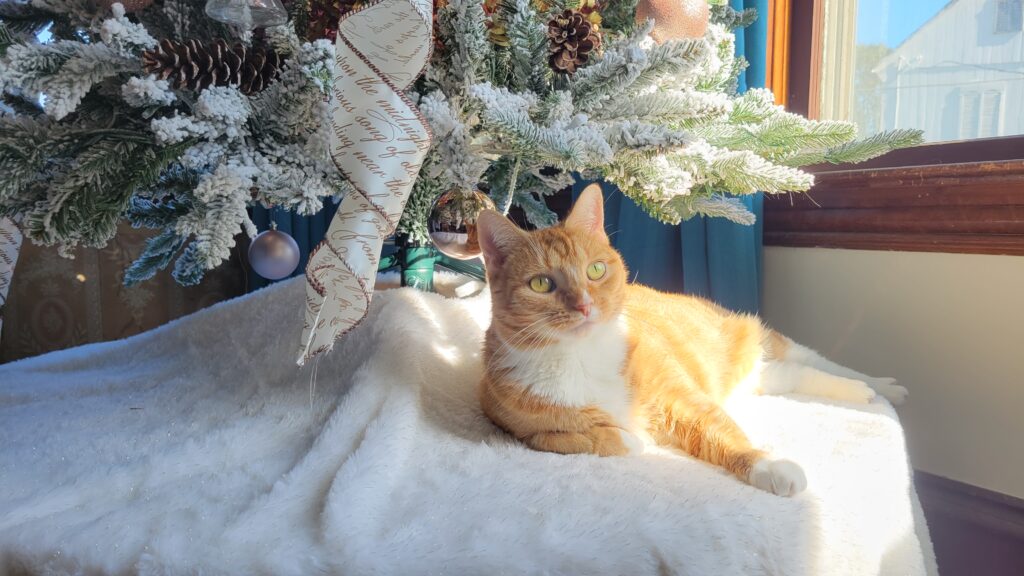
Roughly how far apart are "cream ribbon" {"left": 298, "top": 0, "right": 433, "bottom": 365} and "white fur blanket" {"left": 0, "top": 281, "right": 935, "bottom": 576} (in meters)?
0.14

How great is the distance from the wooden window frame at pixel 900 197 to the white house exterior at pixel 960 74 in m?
0.05

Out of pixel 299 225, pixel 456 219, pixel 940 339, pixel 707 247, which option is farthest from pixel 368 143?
pixel 299 225

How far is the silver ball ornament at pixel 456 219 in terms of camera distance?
0.87 meters

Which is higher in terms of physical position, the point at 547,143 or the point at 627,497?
the point at 547,143

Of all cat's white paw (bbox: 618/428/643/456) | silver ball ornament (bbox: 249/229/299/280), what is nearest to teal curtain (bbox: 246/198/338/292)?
silver ball ornament (bbox: 249/229/299/280)

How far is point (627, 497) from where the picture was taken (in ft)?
1.91

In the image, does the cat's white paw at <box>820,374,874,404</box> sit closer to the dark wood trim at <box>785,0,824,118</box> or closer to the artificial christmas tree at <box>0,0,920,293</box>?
the artificial christmas tree at <box>0,0,920,293</box>

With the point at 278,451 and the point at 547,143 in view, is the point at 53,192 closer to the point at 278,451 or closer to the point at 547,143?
the point at 278,451

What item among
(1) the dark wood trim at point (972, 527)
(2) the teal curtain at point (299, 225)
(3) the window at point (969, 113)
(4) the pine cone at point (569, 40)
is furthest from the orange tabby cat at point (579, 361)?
(2) the teal curtain at point (299, 225)

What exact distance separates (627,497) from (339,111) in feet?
1.53

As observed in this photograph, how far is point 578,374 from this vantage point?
2.56 ft

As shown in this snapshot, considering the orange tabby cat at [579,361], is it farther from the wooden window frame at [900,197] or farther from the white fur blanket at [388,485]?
the wooden window frame at [900,197]

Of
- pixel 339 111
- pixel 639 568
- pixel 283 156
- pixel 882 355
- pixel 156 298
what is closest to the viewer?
pixel 639 568

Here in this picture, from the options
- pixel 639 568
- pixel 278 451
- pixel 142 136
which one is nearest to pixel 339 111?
pixel 142 136
